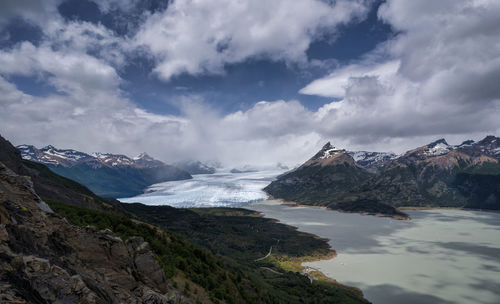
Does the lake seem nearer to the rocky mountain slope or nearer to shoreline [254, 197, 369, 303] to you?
shoreline [254, 197, 369, 303]

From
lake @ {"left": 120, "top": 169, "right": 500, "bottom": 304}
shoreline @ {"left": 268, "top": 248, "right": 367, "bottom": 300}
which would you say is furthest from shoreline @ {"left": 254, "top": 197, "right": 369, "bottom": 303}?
lake @ {"left": 120, "top": 169, "right": 500, "bottom": 304}

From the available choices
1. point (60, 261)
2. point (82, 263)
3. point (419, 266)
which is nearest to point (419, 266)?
point (419, 266)

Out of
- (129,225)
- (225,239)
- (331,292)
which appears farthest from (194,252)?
(225,239)

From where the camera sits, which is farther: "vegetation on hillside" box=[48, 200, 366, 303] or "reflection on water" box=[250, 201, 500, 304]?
"reflection on water" box=[250, 201, 500, 304]

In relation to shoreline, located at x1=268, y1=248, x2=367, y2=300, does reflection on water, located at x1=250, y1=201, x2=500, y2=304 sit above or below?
below

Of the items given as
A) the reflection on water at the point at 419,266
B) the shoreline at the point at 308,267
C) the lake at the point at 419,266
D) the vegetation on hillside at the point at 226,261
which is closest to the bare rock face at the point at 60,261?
the vegetation on hillside at the point at 226,261

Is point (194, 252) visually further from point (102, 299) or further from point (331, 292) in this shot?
point (331, 292)

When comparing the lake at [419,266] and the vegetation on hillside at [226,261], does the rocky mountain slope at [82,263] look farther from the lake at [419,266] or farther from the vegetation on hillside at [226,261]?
the lake at [419,266]

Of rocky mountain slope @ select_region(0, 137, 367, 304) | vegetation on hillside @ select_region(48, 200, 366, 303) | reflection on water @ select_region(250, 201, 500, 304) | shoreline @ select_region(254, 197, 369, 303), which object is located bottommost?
reflection on water @ select_region(250, 201, 500, 304)
